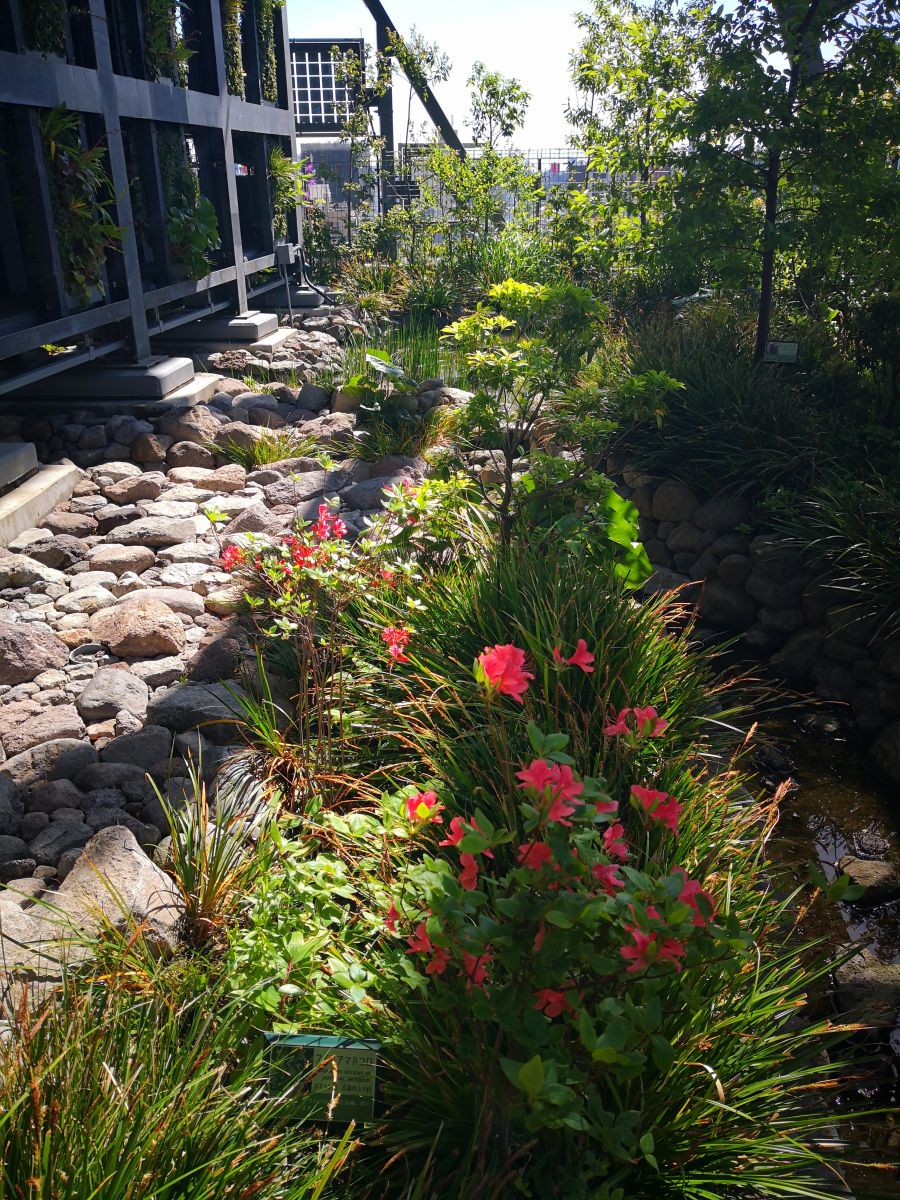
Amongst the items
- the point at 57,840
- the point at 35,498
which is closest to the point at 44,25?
the point at 35,498

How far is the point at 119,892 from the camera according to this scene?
2164 millimetres

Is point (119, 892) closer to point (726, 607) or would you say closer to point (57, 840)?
point (57, 840)

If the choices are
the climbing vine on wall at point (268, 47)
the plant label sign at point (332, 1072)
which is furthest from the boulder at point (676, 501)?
the climbing vine on wall at point (268, 47)

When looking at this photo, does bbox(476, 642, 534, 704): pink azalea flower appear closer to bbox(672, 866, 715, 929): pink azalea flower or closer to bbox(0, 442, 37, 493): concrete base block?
bbox(672, 866, 715, 929): pink azalea flower

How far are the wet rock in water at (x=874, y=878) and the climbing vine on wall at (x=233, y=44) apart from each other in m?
8.47

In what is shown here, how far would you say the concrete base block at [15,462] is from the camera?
4762 millimetres

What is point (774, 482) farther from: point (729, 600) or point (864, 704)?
point (864, 704)

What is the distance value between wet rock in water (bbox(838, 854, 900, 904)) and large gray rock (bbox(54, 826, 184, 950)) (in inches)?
86.5

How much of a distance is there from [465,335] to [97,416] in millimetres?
2950

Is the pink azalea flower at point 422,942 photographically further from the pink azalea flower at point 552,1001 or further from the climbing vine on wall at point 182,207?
the climbing vine on wall at point 182,207

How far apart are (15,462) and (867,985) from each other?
4461mm

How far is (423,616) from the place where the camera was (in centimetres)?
322

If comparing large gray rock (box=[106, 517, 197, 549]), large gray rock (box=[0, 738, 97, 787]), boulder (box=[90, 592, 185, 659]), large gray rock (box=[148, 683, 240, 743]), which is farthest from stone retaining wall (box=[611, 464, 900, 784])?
large gray rock (box=[106, 517, 197, 549])

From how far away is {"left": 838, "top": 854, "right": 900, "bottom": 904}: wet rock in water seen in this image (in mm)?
3146
